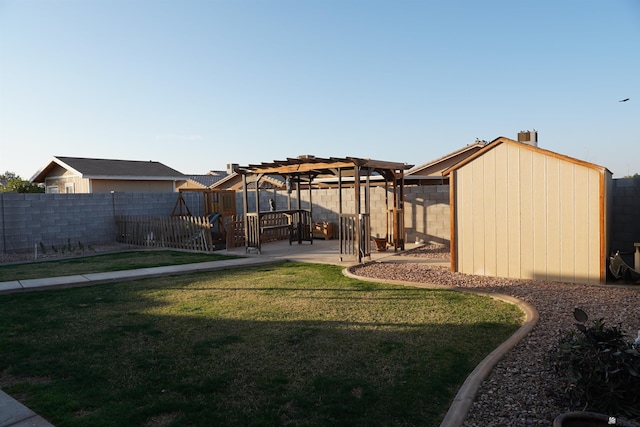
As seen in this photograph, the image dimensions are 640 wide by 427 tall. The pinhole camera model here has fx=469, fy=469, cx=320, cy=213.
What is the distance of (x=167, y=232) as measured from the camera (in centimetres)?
1585

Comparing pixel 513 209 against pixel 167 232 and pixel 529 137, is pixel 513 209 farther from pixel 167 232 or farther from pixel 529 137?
pixel 167 232

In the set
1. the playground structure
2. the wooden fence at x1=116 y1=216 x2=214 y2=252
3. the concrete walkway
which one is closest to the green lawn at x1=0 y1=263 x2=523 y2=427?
the concrete walkway

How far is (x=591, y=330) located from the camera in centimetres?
382

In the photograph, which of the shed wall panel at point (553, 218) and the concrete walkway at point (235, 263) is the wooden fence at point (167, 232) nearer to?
the concrete walkway at point (235, 263)

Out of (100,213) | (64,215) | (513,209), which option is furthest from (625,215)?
(64,215)

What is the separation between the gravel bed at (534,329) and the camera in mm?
3617

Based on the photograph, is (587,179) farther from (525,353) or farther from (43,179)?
(43,179)

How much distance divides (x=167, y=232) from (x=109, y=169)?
10.8 metres

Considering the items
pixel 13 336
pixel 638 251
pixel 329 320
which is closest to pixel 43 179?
pixel 13 336

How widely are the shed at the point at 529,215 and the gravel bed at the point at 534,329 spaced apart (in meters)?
0.36

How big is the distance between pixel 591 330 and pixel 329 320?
3.25 metres

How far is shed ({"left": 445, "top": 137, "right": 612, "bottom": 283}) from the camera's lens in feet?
26.8

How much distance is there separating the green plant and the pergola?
7.64 meters

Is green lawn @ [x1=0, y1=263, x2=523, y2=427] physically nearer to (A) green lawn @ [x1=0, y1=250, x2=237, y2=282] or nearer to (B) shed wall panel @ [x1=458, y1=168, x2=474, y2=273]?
(B) shed wall panel @ [x1=458, y1=168, x2=474, y2=273]
